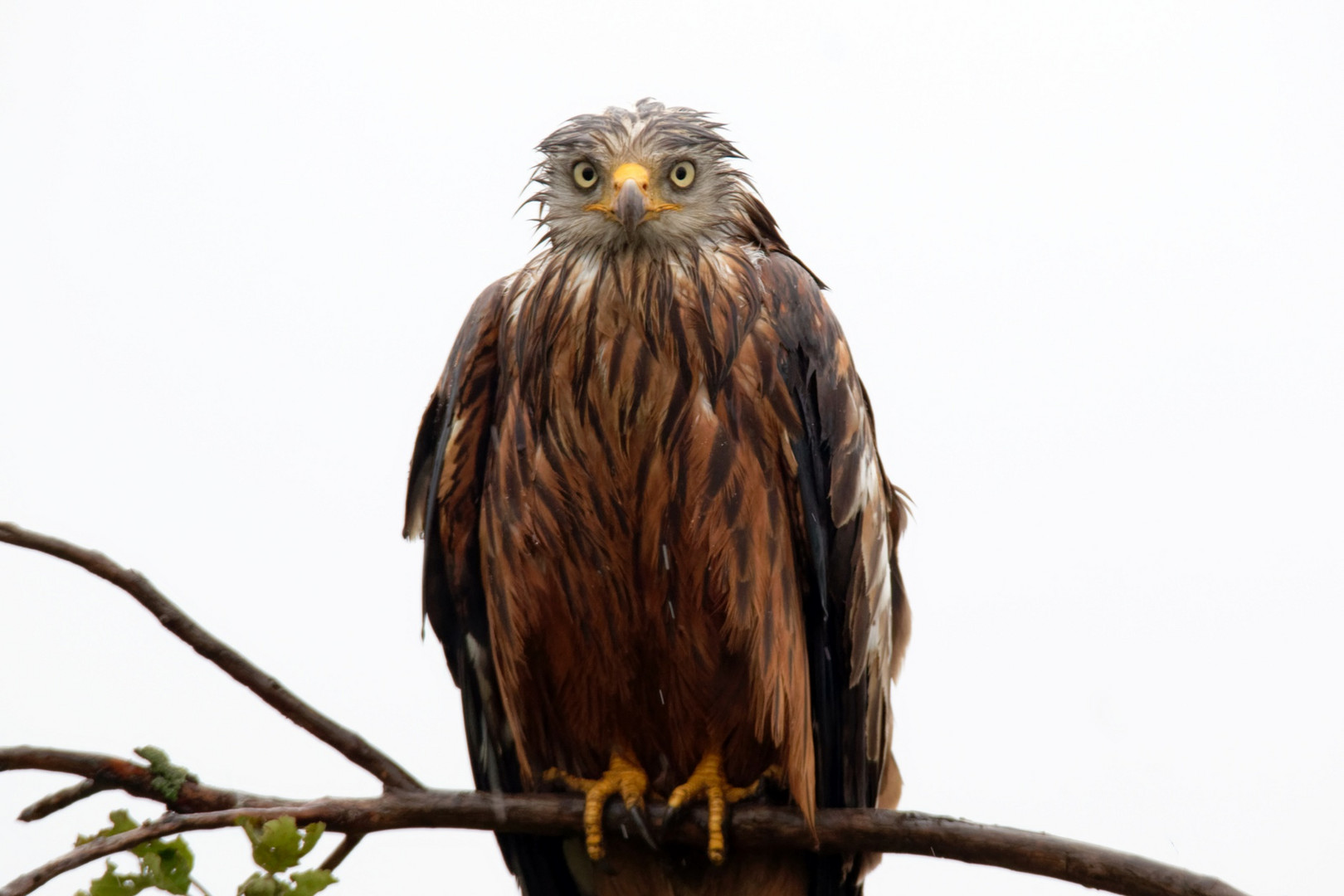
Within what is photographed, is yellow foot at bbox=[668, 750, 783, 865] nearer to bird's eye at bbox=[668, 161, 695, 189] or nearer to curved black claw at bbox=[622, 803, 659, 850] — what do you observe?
curved black claw at bbox=[622, 803, 659, 850]

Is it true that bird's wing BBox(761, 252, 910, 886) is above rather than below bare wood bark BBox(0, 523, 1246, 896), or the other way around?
above

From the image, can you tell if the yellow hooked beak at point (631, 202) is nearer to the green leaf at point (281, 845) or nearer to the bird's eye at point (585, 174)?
the bird's eye at point (585, 174)

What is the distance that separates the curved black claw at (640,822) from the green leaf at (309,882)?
55.5 inches

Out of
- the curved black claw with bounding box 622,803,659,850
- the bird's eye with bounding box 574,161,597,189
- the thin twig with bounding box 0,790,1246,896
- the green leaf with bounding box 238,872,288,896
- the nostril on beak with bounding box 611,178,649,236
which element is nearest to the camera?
the green leaf with bounding box 238,872,288,896

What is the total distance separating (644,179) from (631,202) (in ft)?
0.46

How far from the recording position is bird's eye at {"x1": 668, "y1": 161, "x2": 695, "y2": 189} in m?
3.92

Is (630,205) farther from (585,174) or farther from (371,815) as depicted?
(371,815)

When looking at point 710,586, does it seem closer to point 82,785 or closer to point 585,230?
point 585,230

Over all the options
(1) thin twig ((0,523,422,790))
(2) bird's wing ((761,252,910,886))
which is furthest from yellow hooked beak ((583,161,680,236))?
(1) thin twig ((0,523,422,790))

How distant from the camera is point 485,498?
3977 mm

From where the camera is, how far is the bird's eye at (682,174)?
3.92 metres

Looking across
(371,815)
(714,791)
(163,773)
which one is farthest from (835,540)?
(163,773)

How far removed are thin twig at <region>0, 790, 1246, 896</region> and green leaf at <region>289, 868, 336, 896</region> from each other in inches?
15.8

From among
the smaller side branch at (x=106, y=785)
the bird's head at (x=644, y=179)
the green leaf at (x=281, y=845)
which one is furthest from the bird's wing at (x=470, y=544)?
the green leaf at (x=281, y=845)
